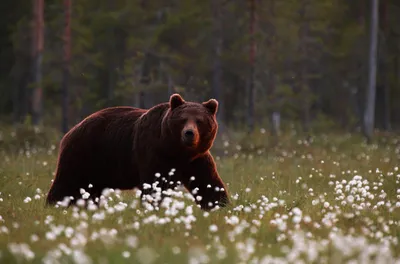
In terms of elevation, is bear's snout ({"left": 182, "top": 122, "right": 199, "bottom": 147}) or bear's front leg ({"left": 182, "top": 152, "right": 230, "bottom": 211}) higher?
bear's snout ({"left": 182, "top": 122, "right": 199, "bottom": 147})

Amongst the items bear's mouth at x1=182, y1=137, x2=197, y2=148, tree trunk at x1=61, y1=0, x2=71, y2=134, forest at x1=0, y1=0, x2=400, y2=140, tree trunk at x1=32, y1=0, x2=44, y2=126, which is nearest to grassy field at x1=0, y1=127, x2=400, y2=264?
bear's mouth at x1=182, y1=137, x2=197, y2=148

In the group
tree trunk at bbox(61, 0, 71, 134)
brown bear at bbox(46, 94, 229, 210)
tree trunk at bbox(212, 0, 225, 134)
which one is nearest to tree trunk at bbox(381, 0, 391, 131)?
tree trunk at bbox(212, 0, 225, 134)

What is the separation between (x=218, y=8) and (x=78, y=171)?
19.8m

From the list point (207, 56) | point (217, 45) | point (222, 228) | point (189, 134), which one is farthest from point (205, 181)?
point (207, 56)

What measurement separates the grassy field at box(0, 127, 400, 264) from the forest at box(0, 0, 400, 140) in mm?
14396

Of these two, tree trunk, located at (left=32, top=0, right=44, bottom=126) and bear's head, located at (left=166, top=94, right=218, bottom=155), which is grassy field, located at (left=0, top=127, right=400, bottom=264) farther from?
tree trunk, located at (left=32, top=0, right=44, bottom=126)

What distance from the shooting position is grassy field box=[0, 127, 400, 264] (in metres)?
4.77

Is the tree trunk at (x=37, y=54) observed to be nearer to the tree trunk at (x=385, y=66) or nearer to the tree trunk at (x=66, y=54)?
the tree trunk at (x=66, y=54)

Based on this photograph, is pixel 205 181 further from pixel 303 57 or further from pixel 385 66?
pixel 385 66

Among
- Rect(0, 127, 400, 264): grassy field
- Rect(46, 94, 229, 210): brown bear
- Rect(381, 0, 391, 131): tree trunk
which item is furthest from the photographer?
Rect(381, 0, 391, 131): tree trunk

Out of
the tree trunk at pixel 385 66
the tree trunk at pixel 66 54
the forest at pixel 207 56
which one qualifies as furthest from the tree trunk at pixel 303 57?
the tree trunk at pixel 66 54

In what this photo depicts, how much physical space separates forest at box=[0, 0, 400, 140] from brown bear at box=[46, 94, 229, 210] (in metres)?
15.2

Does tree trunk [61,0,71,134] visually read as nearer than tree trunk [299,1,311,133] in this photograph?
Yes

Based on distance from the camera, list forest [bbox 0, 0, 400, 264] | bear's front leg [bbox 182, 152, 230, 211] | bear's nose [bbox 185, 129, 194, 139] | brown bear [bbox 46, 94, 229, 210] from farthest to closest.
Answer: bear's front leg [bbox 182, 152, 230, 211] < brown bear [bbox 46, 94, 229, 210] < bear's nose [bbox 185, 129, 194, 139] < forest [bbox 0, 0, 400, 264]
